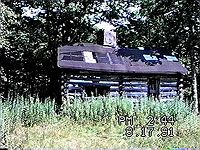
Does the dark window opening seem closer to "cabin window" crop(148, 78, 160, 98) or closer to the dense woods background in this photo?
"cabin window" crop(148, 78, 160, 98)

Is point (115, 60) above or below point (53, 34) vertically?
below

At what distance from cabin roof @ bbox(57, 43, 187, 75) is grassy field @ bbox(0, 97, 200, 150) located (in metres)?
3.70

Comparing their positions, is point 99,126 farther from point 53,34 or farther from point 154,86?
point 53,34

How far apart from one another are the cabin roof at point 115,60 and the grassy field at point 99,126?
3.70 meters

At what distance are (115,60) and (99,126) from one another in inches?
283

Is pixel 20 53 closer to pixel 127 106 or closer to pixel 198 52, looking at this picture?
pixel 198 52

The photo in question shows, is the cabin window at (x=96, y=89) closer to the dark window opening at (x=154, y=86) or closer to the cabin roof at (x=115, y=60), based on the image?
the cabin roof at (x=115, y=60)

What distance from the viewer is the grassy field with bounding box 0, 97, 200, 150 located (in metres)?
9.27

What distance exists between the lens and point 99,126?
11.6 metres

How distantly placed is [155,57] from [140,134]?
9823 millimetres

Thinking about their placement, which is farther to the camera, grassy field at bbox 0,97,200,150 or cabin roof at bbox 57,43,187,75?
cabin roof at bbox 57,43,187,75

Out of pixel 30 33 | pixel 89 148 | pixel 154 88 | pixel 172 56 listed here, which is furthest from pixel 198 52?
pixel 89 148

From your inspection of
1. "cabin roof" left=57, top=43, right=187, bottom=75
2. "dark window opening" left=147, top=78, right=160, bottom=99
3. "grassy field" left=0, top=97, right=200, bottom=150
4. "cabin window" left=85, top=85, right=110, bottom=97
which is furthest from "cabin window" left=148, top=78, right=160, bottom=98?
"grassy field" left=0, top=97, right=200, bottom=150

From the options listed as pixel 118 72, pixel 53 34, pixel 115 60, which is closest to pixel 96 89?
pixel 118 72
